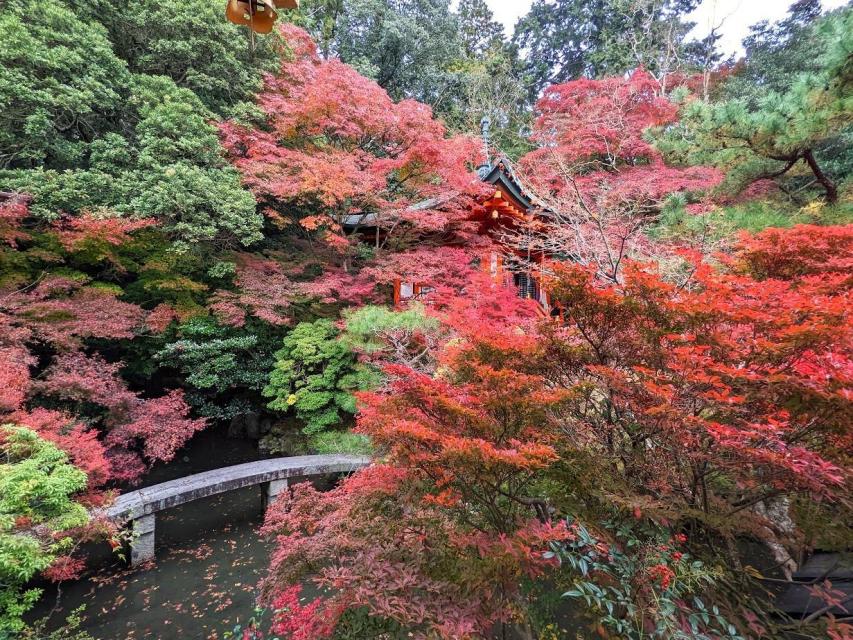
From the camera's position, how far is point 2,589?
10.8 feet

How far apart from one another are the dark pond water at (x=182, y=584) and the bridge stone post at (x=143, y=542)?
0.14 metres

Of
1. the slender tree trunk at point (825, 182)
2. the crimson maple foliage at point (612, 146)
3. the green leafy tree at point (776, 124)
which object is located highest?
the crimson maple foliage at point (612, 146)

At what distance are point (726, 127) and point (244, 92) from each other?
8.71m

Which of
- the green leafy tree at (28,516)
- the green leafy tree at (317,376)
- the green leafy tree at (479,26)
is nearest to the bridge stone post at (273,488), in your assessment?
the green leafy tree at (317,376)

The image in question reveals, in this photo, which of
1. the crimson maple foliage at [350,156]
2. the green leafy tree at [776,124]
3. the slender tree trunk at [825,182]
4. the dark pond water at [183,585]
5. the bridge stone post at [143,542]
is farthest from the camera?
the crimson maple foliage at [350,156]

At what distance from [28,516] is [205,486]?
9.20 feet

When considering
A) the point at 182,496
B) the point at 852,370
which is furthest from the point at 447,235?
the point at 852,370

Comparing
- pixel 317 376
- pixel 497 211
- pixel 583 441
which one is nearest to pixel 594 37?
pixel 497 211

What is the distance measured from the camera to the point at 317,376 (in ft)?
23.7

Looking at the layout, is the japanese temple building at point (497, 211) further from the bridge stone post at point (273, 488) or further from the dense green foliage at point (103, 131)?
the bridge stone post at point (273, 488)

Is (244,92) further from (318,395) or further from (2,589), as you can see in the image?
(2,589)

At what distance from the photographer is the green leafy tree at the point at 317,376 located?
707 centimetres

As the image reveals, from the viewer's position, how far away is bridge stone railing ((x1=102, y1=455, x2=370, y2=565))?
5.18m

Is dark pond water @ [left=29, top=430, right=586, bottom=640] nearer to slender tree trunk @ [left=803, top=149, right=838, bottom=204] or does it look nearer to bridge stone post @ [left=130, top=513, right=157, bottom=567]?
bridge stone post @ [left=130, top=513, right=157, bottom=567]
